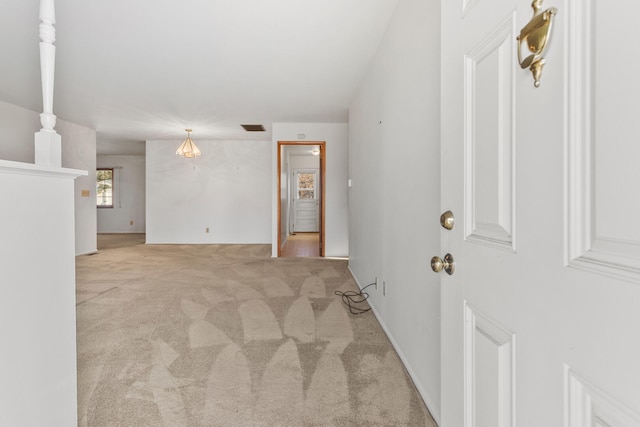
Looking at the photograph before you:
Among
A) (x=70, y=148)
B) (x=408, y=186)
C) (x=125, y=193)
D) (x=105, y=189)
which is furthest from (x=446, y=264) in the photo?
(x=105, y=189)

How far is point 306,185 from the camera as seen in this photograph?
422 inches

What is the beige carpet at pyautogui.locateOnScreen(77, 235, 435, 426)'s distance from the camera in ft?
5.16

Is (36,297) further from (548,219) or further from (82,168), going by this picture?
(82,168)

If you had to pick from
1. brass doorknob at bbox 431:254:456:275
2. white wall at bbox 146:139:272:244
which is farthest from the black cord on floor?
white wall at bbox 146:139:272:244

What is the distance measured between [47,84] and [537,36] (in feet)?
4.89

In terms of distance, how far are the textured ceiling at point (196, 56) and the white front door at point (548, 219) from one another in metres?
1.92

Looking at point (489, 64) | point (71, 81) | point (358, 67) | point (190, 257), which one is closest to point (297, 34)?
point (358, 67)

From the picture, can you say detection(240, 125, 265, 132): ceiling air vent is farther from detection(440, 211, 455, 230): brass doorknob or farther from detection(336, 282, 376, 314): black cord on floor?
detection(440, 211, 455, 230): brass doorknob

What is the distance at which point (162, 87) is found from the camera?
3.93 m

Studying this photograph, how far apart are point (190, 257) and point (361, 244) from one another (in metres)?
3.48

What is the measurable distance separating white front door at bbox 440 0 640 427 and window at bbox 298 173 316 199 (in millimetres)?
9826

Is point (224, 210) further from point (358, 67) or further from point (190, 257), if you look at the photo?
point (358, 67)

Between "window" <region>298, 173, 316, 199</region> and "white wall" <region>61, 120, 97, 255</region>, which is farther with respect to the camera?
"window" <region>298, 173, 316, 199</region>

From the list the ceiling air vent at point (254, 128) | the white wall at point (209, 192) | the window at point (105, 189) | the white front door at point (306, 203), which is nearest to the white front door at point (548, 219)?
the ceiling air vent at point (254, 128)
